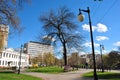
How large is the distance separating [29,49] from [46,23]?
485 ft

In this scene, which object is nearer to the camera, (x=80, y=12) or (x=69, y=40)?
(x=80, y=12)

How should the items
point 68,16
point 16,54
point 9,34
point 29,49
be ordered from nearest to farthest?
point 9,34 → point 68,16 → point 16,54 → point 29,49

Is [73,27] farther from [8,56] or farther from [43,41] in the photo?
[8,56]

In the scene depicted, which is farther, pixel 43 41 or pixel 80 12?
pixel 43 41

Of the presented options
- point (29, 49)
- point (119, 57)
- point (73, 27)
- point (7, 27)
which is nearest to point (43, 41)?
point (73, 27)

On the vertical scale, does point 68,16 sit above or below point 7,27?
above

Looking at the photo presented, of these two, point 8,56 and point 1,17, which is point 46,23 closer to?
point 1,17

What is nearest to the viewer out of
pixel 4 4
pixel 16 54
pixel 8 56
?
pixel 4 4

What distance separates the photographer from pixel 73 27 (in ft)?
152

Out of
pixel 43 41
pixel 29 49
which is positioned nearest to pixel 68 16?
pixel 43 41

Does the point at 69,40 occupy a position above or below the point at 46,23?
below

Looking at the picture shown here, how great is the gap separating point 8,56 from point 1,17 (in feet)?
269

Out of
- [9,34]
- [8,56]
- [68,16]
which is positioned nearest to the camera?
[9,34]

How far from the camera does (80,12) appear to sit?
14.8 meters
